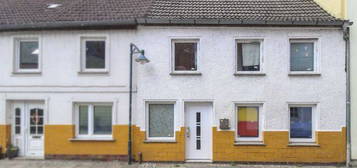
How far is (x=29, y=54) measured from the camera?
39.6 feet

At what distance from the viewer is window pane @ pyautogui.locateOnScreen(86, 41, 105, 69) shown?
11.8 meters

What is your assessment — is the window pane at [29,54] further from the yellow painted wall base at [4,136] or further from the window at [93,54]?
the yellow painted wall base at [4,136]

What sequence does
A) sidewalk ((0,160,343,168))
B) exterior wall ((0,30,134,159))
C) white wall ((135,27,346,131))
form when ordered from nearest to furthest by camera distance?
sidewalk ((0,160,343,168))
white wall ((135,27,346,131))
exterior wall ((0,30,134,159))

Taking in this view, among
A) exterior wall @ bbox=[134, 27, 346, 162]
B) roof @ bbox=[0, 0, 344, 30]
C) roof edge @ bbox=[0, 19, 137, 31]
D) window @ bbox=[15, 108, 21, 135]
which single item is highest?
roof @ bbox=[0, 0, 344, 30]

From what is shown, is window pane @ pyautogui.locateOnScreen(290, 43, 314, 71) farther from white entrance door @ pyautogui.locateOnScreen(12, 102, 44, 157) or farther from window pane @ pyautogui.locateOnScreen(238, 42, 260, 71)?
white entrance door @ pyautogui.locateOnScreen(12, 102, 44, 157)

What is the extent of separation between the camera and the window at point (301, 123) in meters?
11.3

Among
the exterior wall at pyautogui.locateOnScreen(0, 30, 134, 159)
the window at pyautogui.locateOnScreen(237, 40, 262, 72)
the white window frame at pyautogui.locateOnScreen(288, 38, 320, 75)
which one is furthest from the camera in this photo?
the exterior wall at pyautogui.locateOnScreen(0, 30, 134, 159)

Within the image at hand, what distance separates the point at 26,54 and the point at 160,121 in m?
5.73

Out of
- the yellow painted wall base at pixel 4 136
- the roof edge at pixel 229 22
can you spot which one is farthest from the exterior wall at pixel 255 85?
the yellow painted wall base at pixel 4 136

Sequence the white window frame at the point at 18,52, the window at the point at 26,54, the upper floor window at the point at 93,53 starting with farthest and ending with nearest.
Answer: the window at the point at 26,54, the white window frame at the point at 18,52, the upper floor window at the point at 93,53

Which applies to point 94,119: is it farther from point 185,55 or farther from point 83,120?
point 185,55

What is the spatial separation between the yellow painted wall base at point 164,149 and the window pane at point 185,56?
224 centimetres

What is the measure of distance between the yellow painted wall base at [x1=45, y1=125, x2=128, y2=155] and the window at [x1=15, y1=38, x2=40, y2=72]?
7.84 feet

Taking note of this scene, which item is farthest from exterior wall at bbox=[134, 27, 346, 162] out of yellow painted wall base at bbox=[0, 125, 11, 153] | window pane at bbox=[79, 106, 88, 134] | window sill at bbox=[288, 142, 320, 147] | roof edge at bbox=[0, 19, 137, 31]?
yellow painted wall base at bbox=[0, 125, 11, 153]
